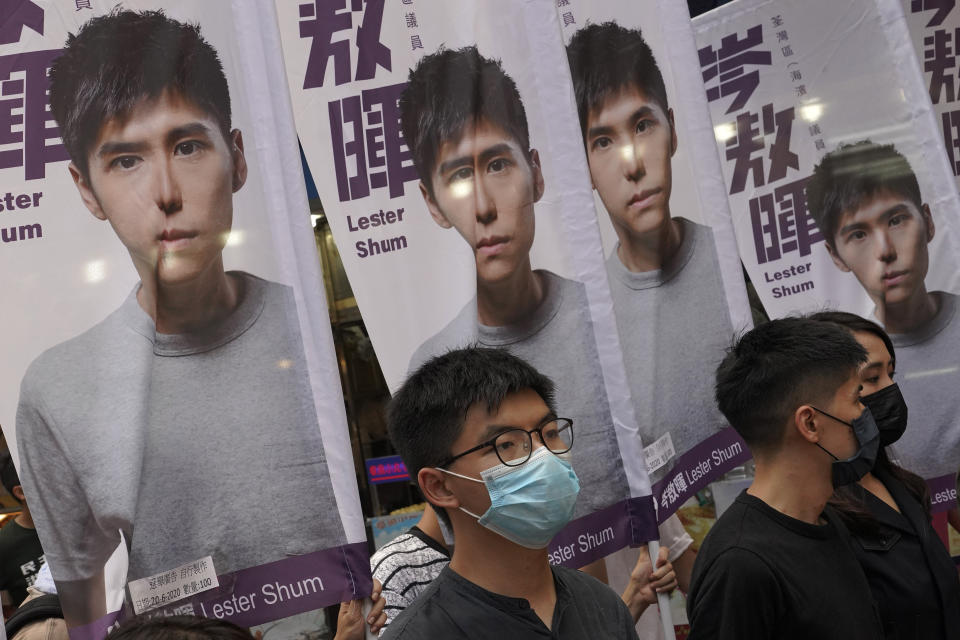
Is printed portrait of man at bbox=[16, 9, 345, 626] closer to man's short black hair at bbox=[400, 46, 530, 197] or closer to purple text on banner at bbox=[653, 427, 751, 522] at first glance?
man's short black hair at bbox=[400, 46, 530, 197]

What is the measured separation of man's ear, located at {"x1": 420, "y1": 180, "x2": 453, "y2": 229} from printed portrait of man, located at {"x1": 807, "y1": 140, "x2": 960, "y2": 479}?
2.65m

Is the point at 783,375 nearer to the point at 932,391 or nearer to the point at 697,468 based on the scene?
A: the point at 697,468

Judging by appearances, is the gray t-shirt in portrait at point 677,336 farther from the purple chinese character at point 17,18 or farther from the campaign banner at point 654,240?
the purple chinese character at point 17,18

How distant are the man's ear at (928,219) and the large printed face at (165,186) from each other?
353cm

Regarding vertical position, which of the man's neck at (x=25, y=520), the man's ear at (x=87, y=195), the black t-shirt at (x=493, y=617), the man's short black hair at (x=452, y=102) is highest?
the man's short black hair at (x=452, y=102)

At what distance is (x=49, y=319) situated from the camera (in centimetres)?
254

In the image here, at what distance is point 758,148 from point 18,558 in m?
3.92

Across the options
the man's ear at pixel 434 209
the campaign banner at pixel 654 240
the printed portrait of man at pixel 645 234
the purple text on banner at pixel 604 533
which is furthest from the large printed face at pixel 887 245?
the man's ear at pixel 434 209

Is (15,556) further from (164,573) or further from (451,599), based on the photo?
(451,599)

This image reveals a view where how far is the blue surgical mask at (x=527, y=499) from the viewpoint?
2227mm

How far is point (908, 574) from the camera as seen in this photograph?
2885 mm

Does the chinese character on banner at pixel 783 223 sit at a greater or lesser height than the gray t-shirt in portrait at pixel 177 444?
greater

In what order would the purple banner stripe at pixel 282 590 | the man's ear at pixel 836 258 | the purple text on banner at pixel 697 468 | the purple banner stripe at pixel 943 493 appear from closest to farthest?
the purple banner stripe at pixel 282 590 < the purple text on banner at pixel 697 468 < the purple banner stripe at pixel 943 493 < the man's ear at pixel 836 258

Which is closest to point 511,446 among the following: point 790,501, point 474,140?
point 790,501
